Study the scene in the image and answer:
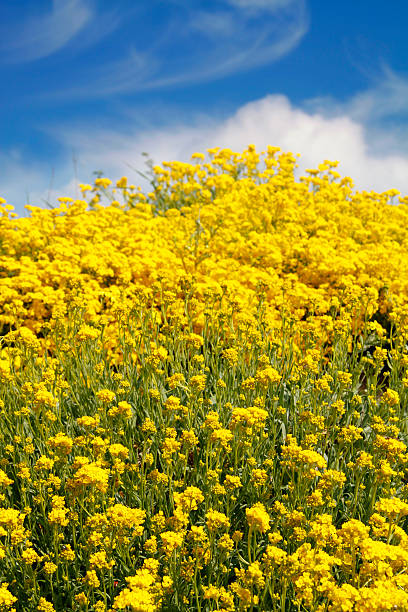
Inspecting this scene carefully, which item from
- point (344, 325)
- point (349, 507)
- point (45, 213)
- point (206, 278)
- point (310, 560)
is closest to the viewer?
point (310, 560)

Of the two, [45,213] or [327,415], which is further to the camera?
[45,213]

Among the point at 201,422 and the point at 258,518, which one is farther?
the point at 201,422

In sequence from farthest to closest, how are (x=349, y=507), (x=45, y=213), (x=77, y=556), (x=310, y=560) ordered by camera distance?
1. (x=45, y=213)
2. (x=349, y=507)
3. (x=77, y=556)
4. (x=310, y=560)

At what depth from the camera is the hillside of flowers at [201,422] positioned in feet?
8.31

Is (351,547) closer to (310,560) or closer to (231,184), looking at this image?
(310,560)

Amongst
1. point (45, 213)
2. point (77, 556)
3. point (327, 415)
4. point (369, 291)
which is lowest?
point (77, 556)

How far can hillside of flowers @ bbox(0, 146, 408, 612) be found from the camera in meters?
2.53

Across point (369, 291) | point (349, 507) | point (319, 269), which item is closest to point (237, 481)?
point (349, 507)

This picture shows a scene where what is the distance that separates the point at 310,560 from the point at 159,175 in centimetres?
1129

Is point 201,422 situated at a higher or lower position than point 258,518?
higher

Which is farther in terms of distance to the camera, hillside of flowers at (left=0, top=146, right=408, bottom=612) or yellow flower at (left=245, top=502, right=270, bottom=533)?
hillside of flowers at (left=0, top=146, right=408, bottom=612)

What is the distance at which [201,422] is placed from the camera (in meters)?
3.96

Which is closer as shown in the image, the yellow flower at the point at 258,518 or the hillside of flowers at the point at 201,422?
the yellow flower at the point at 258,518

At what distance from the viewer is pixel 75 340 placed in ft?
15.1
